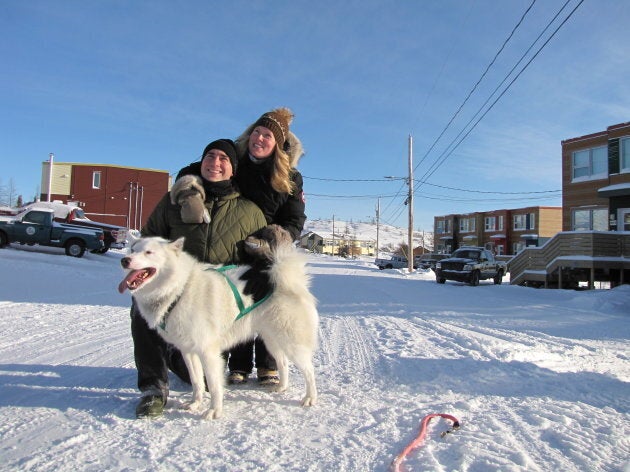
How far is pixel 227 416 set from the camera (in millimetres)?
2990

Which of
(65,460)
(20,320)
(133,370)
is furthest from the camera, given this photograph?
(20,320)

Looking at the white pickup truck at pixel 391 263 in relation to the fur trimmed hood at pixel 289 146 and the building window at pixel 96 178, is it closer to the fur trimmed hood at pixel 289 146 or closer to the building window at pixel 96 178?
the building window at pixel 96 178

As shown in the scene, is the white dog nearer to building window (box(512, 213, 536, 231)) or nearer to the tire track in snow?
the tire track in snow

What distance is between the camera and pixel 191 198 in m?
3.17

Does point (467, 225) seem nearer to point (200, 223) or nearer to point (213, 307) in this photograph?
point (200, 223)

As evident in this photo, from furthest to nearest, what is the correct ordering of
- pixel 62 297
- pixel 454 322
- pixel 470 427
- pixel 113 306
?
1. pixel 62 297
2. pixel 113 306
3. pixel 454 322
4. pixel 470 427

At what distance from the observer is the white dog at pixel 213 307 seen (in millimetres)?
2840

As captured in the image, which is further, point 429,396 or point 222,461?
point 429,396

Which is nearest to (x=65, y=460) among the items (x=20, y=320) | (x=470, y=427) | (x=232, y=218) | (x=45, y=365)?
(x=232, y=218)

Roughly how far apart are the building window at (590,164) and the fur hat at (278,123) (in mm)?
23358

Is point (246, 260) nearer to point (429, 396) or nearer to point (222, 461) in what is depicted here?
point (222, 461)

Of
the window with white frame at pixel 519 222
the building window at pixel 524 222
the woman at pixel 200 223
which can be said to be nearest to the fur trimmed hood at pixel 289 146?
the woman at pixel 200 223

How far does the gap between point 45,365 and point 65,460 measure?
2.16 meters

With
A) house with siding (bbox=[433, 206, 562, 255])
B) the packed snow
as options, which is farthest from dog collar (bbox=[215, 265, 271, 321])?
house with siding (bbox=[433, 206, 562, 255])
